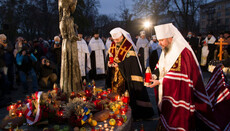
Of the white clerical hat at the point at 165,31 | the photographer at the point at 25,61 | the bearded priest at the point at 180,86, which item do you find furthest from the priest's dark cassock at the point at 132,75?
the photographer at the point at 25,61

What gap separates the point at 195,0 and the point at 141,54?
63.3ft

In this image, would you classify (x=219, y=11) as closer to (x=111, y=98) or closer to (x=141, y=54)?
(x=141, y=54)

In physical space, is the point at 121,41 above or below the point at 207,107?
above

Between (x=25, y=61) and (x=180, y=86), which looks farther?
(x=25, y=61)

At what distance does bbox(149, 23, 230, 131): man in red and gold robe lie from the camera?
11.0 feet

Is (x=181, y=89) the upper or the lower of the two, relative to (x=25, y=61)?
lower

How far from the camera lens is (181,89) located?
3.41 meters

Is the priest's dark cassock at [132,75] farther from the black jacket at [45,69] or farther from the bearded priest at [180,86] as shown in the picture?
the black jacket at [45,69]

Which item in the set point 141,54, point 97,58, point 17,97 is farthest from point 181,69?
point 141,54

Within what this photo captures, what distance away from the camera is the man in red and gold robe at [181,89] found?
3.35 metres

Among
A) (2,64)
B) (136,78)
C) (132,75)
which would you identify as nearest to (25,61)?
(2,64)

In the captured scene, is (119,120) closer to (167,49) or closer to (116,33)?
(167,49)

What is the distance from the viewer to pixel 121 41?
5160mm

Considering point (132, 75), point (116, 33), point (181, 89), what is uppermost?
point (116, 33)
